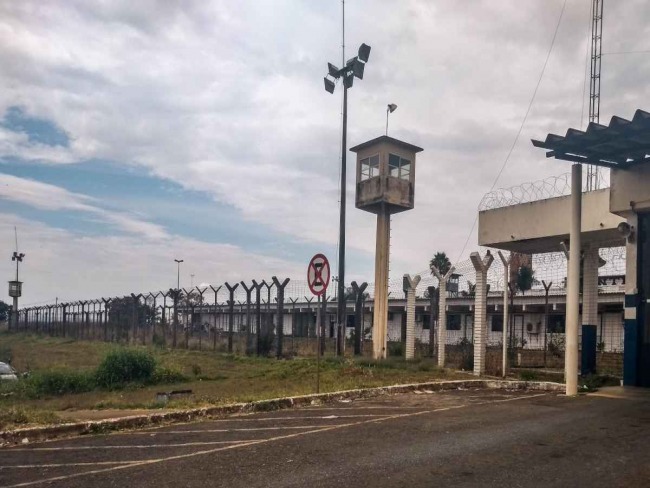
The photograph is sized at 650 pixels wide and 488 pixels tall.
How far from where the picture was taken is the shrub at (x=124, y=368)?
17531 mm

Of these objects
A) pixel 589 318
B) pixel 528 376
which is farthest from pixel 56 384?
pixel 589 318

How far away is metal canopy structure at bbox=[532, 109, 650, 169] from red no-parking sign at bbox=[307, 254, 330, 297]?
4817 millimetres

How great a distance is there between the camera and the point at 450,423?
357 inches

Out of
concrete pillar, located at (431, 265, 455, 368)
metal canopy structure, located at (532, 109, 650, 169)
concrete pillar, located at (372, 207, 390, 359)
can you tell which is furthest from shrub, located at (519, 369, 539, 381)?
concrete pillar, located at (372, 207, 390, 359)

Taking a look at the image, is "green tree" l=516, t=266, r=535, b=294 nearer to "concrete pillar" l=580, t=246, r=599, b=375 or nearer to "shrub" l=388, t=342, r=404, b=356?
"shrub" l=388, t=342, r=404, b=356

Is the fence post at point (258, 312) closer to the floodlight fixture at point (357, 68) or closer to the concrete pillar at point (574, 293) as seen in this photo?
the floodlight fixture at point (357, 68)

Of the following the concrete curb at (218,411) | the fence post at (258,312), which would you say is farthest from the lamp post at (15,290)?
the concrete curb at (218,411)

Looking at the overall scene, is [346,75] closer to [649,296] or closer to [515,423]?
[649,296]

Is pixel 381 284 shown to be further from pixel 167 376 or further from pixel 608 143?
pixel 608 143

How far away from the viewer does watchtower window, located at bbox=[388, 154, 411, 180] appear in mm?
24266

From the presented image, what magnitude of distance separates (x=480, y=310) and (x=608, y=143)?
6841 mm

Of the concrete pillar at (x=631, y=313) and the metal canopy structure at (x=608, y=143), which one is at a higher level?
the metal canopy structure at (x=608, y=143)

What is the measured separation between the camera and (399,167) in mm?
24594

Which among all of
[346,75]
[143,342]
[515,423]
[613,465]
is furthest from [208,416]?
[143,342]
